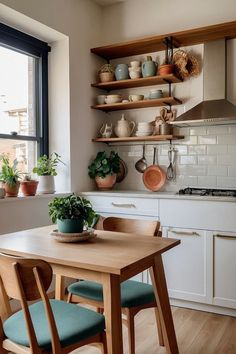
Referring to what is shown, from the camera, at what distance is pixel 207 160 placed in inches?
132

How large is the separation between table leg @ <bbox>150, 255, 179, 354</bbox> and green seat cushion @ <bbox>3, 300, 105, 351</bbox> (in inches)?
13.9

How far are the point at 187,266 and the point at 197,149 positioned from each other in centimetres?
113

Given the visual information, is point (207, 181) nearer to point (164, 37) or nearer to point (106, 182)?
A: point (106, 182)

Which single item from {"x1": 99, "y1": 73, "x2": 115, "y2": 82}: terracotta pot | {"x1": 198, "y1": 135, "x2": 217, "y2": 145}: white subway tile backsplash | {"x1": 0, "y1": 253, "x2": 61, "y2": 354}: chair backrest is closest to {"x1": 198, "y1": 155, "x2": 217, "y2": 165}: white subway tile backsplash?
{"x1": 198, "y1": 135, "x2": 217, "y2": 145}: white subway tile backsplash

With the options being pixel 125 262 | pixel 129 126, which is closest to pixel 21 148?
pixel 129 126

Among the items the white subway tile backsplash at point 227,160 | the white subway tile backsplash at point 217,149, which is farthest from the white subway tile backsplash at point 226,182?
the white subway tile backsplash at point 217,149

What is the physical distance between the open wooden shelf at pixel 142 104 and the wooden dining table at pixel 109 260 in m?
1.67

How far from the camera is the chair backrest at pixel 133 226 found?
2.20 m

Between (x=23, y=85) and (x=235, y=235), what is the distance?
90.5 inches

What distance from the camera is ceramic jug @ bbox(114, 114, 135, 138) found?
3.59 m

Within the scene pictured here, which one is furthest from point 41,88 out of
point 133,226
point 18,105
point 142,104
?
point 133,226

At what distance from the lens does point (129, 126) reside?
143 inches

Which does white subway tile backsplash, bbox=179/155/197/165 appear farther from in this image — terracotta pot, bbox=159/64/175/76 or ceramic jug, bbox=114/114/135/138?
terracotta pot, bbox=159/64/175/76

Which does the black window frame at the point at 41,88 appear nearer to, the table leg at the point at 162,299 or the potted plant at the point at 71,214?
the potted plant at the point at 71,214
